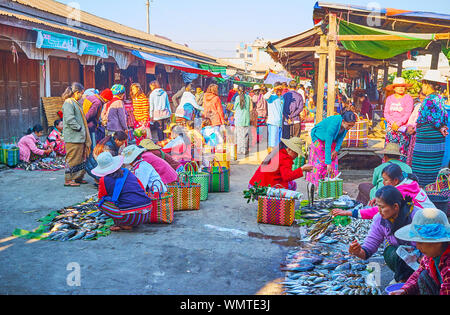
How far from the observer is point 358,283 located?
384cm

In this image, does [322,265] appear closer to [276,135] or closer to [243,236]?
[243,236]

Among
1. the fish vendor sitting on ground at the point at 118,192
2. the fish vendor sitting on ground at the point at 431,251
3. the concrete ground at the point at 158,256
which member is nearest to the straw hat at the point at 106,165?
the fish vendor sitting on ground at the point at 118,192

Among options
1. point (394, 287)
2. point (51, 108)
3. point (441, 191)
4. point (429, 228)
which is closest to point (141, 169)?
point (394, 287)

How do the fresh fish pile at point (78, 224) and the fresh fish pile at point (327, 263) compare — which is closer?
the fresh fish pile at point (327, 263)

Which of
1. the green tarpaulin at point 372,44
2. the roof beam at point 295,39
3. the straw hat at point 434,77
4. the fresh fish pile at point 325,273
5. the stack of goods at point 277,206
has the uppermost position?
the roof beam at point 295,39

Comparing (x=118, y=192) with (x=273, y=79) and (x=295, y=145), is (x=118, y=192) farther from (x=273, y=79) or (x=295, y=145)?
(x=273, y=79)

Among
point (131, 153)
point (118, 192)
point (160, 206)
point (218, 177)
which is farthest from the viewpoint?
point (218, 177)

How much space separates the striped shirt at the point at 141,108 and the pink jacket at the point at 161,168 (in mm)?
4938

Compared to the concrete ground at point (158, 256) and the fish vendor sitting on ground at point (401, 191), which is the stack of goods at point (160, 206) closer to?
the concrete ground at point (158, 256)

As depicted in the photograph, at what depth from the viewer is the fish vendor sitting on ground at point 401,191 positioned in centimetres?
410

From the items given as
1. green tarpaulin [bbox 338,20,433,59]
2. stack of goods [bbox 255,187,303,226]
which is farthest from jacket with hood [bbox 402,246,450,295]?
green tarpaulin [bbox 338,20,433,59]

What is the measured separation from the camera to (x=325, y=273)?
4.13 m

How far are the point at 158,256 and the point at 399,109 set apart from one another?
17.7 feet
